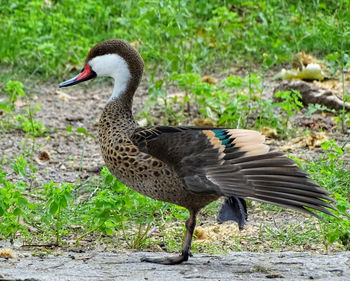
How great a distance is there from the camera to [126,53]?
512 centimetres

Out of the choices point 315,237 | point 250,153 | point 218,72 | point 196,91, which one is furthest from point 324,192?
point 218,72

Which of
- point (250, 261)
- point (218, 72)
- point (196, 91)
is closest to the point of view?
point (250, 261)

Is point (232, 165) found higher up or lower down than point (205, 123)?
higher up

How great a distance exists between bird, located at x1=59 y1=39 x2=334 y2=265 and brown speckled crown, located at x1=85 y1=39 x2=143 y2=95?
31 cm

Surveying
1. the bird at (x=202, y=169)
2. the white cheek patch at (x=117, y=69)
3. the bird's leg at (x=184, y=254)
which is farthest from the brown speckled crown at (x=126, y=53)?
the bird's leg at (x=184, y=254)

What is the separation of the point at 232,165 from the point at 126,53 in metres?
1.22

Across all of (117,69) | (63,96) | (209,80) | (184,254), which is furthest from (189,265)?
(63,96)

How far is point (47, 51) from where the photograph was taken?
8281 mm

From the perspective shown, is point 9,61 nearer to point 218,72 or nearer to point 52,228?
point 218,72

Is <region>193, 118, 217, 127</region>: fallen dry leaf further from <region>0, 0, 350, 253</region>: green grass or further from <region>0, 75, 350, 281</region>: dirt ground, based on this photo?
<region>0, 75, 350, 281</region>: dirt ground

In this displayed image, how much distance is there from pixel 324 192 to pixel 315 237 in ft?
4.00

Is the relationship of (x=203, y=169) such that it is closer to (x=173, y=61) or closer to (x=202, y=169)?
(x=202, y=169)

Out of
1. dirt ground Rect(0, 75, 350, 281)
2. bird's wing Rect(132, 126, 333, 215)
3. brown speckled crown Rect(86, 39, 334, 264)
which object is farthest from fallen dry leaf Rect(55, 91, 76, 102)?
bird's wing Rect(132, 126, 333, 215)

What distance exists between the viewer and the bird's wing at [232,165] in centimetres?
409
